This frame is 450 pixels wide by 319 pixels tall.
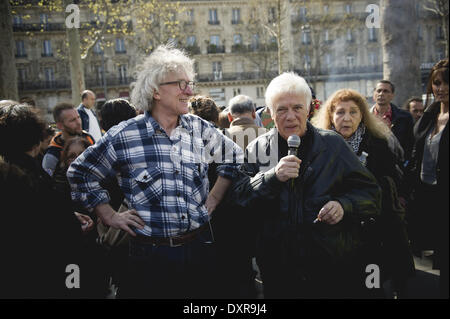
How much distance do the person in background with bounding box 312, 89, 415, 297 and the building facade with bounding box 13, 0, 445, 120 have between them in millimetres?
40912

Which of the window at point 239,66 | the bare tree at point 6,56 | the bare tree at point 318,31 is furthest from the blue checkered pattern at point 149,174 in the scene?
the window at point 239,66

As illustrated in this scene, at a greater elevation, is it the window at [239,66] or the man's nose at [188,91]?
the window at [239,66]

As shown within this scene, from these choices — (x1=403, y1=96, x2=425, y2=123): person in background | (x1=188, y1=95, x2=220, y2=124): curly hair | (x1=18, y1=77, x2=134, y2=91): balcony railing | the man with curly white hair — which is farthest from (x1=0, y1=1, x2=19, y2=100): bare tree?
(x1=18, y1=77, x2=134, y2=91): balcony railing

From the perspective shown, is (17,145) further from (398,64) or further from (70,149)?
(398,64)

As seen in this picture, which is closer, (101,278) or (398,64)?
(101,278)

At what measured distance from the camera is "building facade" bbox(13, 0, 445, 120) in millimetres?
46250

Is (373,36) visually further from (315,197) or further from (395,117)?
(315,197)

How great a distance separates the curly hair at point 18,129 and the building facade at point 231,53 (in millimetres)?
42312

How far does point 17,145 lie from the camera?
2463 mm

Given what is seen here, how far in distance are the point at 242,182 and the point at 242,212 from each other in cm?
32

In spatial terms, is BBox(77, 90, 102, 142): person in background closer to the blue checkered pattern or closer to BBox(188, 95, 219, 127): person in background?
BBox(188, 95, 219, 127): person in background

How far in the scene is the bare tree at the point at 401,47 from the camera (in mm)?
7457

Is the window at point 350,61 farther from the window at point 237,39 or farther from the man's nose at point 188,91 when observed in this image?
the man's nose at point 188,91
